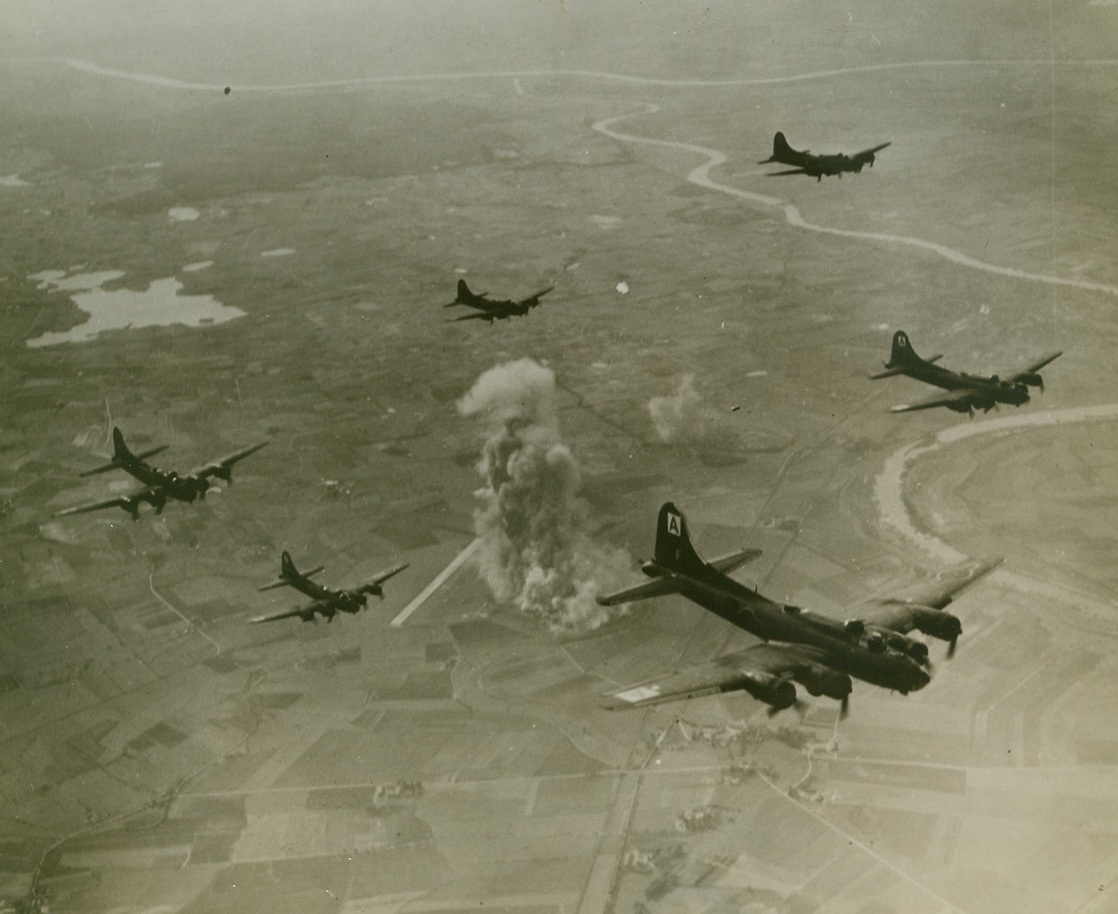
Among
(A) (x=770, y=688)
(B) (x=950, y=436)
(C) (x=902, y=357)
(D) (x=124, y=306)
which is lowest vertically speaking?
(B) (x=950, y=436)

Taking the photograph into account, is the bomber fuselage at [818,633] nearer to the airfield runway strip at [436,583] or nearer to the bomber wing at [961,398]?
the bomber wing at [961,398]

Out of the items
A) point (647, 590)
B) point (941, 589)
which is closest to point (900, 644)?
point (941, 589)

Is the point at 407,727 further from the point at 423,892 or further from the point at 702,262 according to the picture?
the point at 702,262

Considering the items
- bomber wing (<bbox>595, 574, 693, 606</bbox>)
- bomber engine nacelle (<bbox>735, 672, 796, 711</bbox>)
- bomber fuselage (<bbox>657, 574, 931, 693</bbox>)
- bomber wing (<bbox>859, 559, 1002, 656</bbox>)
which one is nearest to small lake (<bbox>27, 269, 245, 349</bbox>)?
bomber wing (<bbox>595, 574, 693, 606</bbox>)

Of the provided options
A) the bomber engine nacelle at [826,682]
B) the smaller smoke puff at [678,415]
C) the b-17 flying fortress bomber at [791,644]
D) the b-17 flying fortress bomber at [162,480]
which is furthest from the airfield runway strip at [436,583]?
the bomber engine nacelle at [826,682]

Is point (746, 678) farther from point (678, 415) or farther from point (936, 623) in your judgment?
point (678, 415)

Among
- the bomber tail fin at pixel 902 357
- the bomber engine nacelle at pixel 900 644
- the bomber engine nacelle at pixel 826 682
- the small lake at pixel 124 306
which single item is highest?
Answer: the bomber tail fin at pixel 902 357
